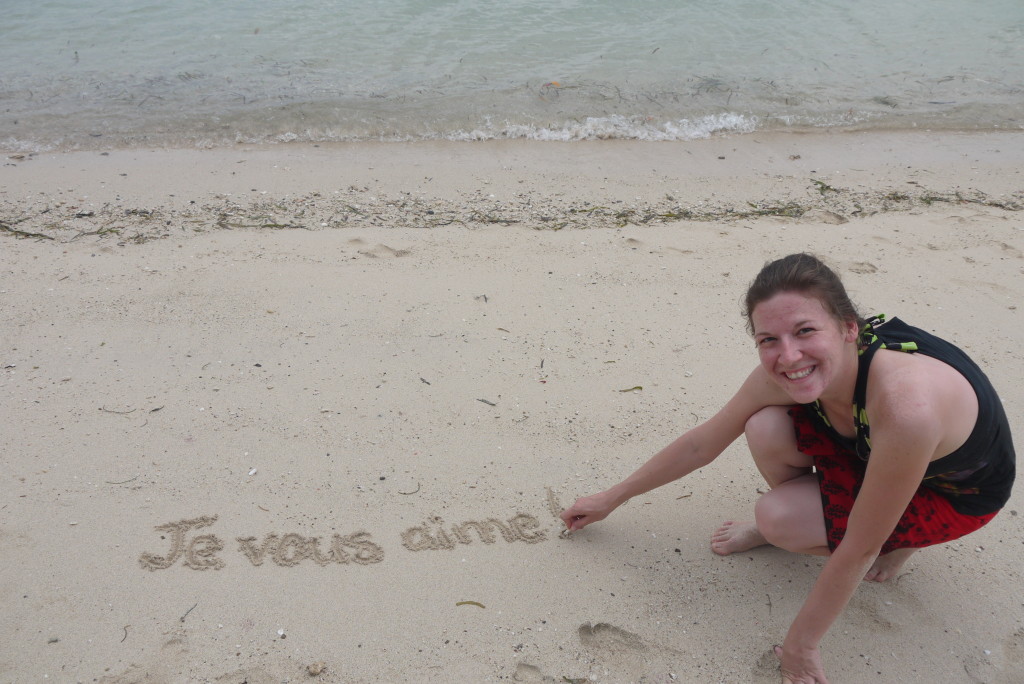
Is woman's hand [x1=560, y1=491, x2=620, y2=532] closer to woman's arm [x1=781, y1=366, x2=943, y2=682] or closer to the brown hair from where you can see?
woman's arm [x1=781, y1=366, x2=943, y2=682]

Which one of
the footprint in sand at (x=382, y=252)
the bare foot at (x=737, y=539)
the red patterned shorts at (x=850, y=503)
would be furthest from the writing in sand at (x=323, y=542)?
the footprint in sand at (x=382, y=252)

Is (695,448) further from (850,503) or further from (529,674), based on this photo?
(529,674)

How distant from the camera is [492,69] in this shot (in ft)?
23.9

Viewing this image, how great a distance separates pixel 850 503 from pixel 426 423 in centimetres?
149

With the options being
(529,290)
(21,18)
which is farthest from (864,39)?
(21,18)

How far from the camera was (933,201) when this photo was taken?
4.71 meters

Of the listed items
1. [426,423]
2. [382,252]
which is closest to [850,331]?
[426,423]

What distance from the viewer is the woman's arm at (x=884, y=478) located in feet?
5.47

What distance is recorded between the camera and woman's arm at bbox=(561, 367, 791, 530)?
84.2 inches

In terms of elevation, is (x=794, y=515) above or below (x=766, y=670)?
above

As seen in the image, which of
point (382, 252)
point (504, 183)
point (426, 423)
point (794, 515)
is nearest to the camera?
point (794, 515)

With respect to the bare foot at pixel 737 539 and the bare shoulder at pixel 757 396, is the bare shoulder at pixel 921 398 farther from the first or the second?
the bare foot at pixel 737 539

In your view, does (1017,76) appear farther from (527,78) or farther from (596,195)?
(596,195)

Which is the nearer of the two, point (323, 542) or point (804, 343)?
point (804, 343)
